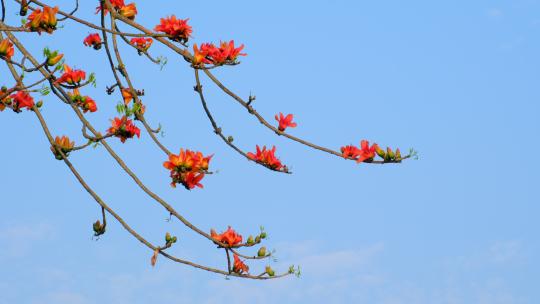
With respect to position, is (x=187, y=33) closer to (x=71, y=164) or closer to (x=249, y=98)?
(x=249, y=98)

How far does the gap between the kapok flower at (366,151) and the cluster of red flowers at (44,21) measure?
5.89 ft

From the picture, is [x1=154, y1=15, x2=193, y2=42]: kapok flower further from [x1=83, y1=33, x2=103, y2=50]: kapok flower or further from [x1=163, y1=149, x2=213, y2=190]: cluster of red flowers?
[x1=83, y1=33, x2=103, y2=50]: kapok flower

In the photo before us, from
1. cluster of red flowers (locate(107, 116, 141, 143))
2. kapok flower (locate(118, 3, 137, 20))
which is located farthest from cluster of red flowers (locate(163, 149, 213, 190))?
kapok flower (locate(118, 3, 137, 20))

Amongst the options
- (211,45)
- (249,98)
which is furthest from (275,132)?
(211,45)

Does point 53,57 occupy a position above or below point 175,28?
below

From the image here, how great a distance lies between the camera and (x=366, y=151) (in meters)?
4.92

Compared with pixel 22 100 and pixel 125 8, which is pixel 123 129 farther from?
pixel 125 8

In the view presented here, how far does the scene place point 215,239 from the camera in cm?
435

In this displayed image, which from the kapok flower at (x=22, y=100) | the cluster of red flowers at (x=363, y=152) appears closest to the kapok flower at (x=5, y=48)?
the kapok flower at (x=22, y=100)

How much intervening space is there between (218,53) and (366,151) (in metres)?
0.99

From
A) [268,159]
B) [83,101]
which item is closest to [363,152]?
[268,159]

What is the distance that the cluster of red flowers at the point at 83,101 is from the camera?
4.54m

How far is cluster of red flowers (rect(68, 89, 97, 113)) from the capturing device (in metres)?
4.54

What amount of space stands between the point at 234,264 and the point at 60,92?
1170 millimetres
